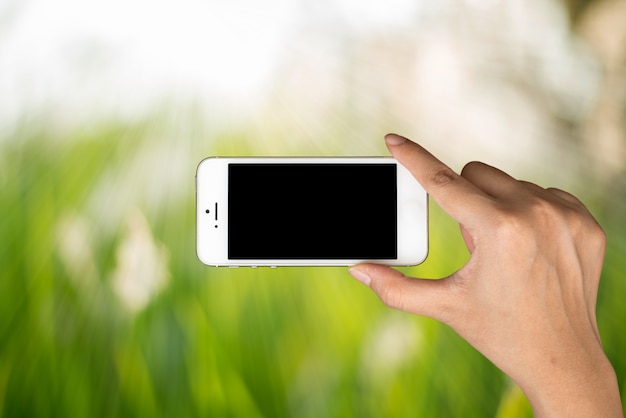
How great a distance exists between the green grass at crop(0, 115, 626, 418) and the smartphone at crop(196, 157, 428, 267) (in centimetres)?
11

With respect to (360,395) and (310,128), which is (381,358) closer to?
(360,395)

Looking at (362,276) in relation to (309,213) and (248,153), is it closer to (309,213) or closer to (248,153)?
(309,213)

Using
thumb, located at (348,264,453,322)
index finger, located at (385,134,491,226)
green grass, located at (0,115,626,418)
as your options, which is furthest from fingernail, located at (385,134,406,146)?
green grass, located at (0,115,626,418)

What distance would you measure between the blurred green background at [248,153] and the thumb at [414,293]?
212 mm

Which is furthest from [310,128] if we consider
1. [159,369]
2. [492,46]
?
[159,369]

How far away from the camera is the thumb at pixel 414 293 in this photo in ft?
1.76

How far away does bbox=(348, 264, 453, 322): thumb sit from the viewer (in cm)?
54

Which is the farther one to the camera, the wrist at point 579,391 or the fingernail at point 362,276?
the fingernail at point 362,276

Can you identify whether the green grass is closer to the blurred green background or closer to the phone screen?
the blurred green background

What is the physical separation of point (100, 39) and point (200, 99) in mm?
171

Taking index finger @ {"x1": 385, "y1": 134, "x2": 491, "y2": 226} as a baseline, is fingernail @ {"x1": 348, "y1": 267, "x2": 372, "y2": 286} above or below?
below

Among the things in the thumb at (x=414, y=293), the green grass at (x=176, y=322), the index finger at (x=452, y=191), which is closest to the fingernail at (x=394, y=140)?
the index finger at (x=452, y=191)

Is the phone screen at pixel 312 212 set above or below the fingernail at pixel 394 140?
below

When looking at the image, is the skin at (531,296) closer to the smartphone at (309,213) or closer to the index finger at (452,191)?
the index finger at (452,191)
